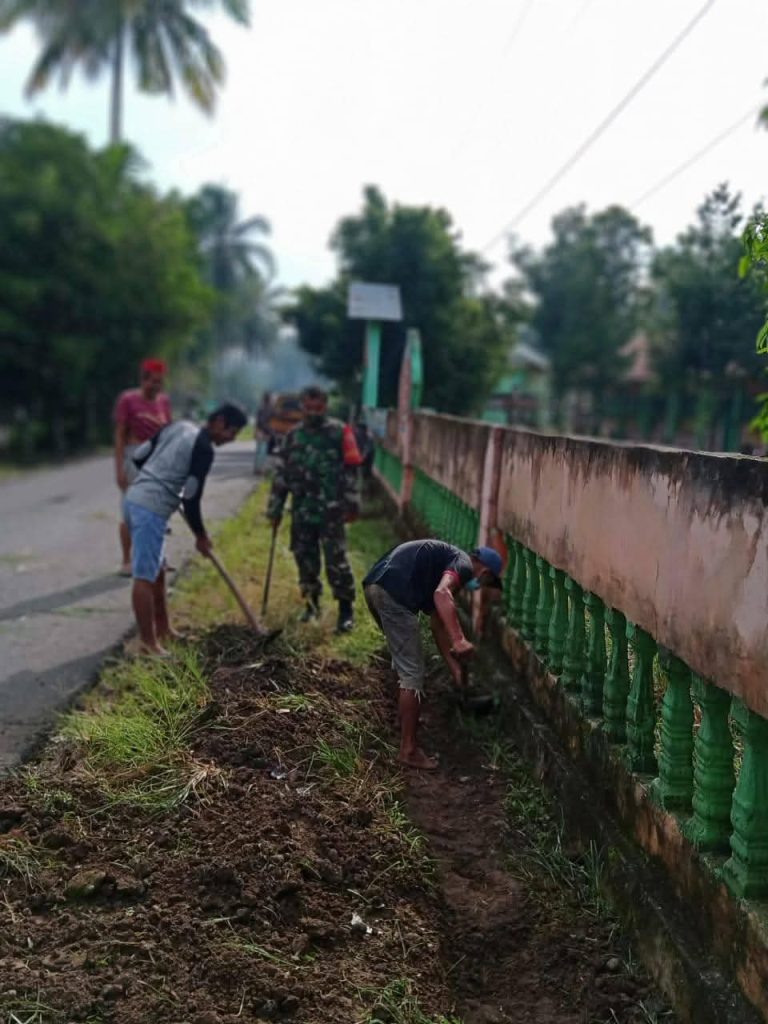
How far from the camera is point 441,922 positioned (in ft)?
10.0

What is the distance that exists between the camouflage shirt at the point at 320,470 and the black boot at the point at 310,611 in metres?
0.54

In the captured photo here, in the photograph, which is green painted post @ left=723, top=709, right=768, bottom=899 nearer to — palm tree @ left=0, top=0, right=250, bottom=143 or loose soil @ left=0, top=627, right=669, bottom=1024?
loose soil @ left=0, top=627, right=669, bottom=1024

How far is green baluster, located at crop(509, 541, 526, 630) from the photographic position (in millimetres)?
4598

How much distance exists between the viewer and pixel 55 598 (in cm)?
708

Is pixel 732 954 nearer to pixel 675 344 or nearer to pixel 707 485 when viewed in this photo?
pixel 707 485

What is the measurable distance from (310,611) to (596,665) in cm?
317

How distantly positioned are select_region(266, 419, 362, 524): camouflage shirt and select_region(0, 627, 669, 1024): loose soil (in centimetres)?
239

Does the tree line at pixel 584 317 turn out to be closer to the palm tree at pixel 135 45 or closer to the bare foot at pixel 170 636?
the bare foot at pixel 170 636

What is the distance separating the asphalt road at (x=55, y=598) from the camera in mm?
4844

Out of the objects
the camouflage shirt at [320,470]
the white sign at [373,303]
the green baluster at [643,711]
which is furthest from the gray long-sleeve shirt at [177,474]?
the white sign at [373,303]

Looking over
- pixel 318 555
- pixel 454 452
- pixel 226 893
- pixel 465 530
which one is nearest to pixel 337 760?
pixel 226 893

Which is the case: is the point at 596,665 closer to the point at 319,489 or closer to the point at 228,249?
the point at 319,489

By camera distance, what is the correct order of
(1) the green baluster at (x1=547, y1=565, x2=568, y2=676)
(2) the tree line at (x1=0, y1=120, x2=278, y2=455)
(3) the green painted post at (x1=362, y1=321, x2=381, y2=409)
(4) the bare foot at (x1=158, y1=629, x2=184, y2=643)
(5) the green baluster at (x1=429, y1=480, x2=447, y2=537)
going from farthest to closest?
Result: (2) the tree line at (x1=0, y1=120, x2=278, y2=455) → (3) the green painted post at (x1=362, y1=321, x2=381, y2=409) → (5) the green baluster at (x1=429, y1=480, x2=447, y2=537) → (4) the bare foot at (x1=158, y1=629, x2=184, y2=643) → (1) the green baluster at (x1=547, y1=565, x2=568, y2=676)

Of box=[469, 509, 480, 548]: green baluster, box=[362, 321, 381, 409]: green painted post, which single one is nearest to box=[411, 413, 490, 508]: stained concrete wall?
box=[469, 509, 480, 548]: green baluster
